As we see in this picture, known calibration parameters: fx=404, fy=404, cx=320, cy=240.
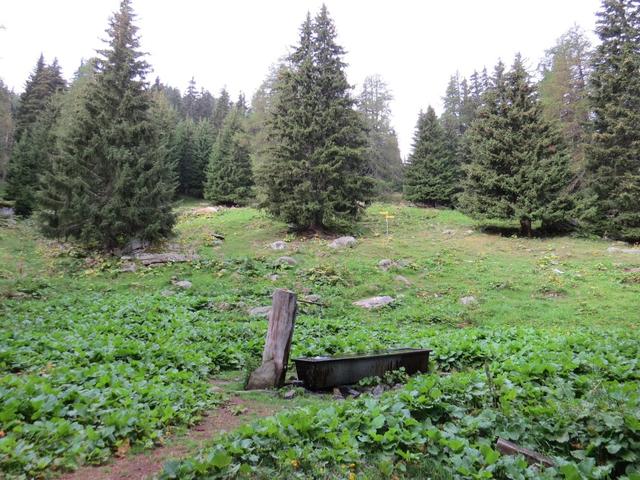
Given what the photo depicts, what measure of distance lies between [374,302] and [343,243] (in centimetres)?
808

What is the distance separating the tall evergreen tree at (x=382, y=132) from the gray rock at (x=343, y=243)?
66.1 feet

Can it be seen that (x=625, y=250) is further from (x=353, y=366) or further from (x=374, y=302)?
(x=353, y=366)

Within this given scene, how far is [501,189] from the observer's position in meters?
25.3

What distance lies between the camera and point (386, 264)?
18.3 m

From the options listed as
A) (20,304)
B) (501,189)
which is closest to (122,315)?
(20,304)

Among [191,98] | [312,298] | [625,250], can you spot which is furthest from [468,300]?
[191,98]

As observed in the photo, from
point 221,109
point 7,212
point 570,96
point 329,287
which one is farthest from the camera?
point 221,109

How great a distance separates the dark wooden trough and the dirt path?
1.06 m

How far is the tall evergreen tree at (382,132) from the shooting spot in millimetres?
43281

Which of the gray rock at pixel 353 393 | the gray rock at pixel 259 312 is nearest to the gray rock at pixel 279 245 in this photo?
the gray rock at pixel 259 312

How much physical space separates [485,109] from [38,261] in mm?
27337

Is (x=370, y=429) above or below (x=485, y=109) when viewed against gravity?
below

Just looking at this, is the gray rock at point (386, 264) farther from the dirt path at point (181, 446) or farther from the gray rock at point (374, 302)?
the dirt path at point (181, 446)

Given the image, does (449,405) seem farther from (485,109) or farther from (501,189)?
(485,109)
